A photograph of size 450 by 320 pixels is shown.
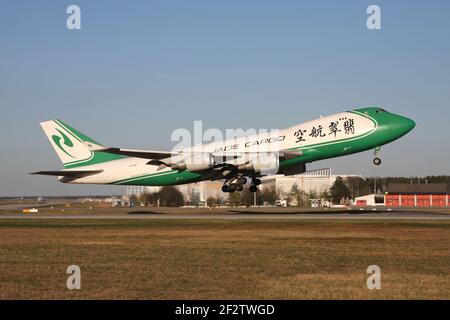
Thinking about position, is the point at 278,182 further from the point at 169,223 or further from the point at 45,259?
the point at 45,259

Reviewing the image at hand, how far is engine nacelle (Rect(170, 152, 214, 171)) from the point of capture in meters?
55.7

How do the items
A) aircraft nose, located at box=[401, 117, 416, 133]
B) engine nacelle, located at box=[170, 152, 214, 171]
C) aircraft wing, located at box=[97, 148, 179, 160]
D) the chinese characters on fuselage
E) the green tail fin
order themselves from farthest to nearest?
the green tail fin < engine nacelle, located at box=[170, 152, 214, 171] < aircraft nose, located at box=[401, 117, 416, 133] < aircraft wing, located at box=[97, 148, 179, 160] < the chinese characters on fuselage

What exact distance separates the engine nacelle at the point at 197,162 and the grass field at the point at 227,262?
45.3ft

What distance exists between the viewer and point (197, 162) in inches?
2201

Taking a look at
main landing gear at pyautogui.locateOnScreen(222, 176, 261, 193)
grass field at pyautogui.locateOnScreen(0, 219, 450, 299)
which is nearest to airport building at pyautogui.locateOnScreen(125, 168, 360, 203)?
main landing gear at pyautogui.locateOnScreen(222, 176, 261, 193)

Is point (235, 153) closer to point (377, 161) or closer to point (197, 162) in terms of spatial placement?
point (197, 162)

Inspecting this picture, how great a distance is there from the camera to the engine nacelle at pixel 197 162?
2195 inches

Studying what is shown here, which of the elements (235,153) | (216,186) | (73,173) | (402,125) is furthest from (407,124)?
(216,186)

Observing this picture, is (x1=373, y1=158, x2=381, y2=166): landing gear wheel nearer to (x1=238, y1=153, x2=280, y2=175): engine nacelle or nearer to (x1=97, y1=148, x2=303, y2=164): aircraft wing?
(x1=97, y1=148, x2=303, y2=164): aircraft wing

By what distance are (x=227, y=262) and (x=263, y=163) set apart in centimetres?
3150

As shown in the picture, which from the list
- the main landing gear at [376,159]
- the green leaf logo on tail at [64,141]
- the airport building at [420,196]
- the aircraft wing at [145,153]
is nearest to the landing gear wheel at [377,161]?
the main landing gear at [376,159]

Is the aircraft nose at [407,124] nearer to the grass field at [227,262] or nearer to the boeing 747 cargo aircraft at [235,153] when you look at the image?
the boeing 747 cargo aircraft at [235,153]

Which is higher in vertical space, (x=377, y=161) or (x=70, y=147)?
(x=70, y=147)

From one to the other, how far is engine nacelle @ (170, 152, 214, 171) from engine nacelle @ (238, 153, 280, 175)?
2.93 m
